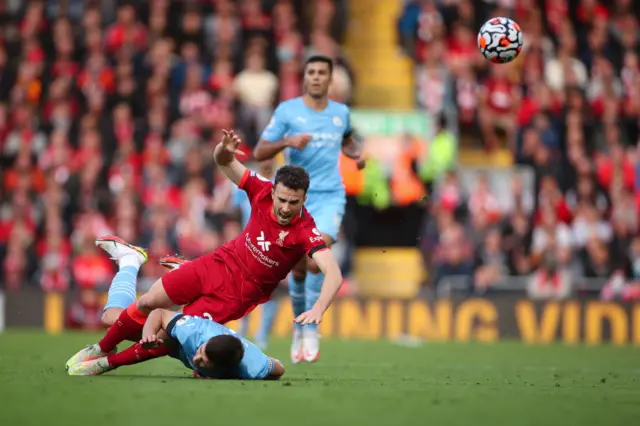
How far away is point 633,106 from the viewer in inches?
839

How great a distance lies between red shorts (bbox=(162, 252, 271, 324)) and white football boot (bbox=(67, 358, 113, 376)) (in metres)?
0.69

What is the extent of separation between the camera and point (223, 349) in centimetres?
826

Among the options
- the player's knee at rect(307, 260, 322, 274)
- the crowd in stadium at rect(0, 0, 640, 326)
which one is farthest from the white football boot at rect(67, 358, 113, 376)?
the crowd in stadium at rect(0, 0, 640, 326)

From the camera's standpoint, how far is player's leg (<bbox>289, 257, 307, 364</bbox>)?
11.3 metres

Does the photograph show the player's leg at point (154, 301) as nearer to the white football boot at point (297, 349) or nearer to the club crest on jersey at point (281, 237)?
the club crest on jersey at point (281, 237)

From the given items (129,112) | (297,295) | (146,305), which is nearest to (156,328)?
(146,305)

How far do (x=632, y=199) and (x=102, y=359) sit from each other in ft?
41.6

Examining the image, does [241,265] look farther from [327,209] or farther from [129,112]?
[129,112]

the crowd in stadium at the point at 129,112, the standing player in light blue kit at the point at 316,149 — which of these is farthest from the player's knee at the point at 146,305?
the crowd in stadium at the point at 129,112

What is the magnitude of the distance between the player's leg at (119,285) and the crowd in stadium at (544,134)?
361 inches

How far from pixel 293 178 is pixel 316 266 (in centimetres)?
256

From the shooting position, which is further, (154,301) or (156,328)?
(154,301)

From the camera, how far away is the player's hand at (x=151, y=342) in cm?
842

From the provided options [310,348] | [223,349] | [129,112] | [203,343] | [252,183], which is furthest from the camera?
[129,112]
